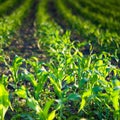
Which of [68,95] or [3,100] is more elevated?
[3,100]

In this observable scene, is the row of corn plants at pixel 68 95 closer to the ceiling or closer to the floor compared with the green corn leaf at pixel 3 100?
closer to the floor

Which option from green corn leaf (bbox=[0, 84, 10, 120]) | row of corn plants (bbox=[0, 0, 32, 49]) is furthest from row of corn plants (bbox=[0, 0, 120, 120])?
row of corn plants (bbox=[0, 0, 32, 49])

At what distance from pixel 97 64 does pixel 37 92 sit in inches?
39.0

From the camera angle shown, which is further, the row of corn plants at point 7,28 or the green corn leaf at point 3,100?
the row of corn plants at point 7,28

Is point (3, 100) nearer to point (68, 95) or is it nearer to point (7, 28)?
point (68, 95)

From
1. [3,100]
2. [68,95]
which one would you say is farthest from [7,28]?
[3,100]

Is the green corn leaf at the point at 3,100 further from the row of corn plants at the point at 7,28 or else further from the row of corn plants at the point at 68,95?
the row of corn plants at the point at 7,28

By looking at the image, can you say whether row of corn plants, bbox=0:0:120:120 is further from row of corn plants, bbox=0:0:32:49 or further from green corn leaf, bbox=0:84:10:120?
row of corn plants, bbox=0:0:32:49

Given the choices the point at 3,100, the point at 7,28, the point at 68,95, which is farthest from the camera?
the point at 7,28

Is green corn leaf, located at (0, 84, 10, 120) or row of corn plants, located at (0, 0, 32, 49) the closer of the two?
green corn leaf, located at (0, 84, 10, 120)

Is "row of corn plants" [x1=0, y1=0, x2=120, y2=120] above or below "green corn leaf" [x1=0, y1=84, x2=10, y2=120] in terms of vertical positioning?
below

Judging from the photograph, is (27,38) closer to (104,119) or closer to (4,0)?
(104,119)

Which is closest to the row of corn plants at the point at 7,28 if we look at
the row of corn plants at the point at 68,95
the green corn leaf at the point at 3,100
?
the row of corn plants at the point at 68,95

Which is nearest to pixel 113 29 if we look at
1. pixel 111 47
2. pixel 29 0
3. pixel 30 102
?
pixel 111 47
